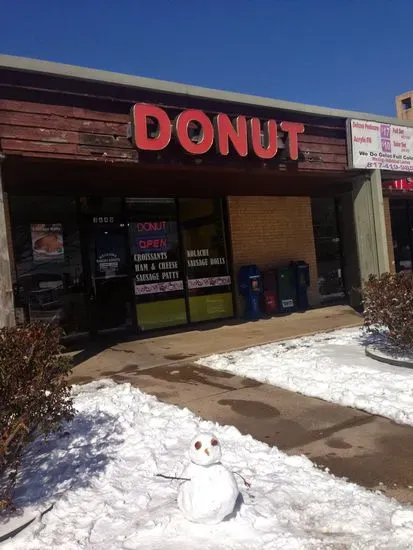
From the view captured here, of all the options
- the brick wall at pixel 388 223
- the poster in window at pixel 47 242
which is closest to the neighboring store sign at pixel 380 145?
the brick wall at pixel 388 223

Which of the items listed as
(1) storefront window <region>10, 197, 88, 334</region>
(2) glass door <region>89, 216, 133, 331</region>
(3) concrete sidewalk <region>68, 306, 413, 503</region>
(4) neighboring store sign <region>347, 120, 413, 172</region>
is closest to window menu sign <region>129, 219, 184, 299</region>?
(2) glass door <region>89, 216, 133, 331</region>

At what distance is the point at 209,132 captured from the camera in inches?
322

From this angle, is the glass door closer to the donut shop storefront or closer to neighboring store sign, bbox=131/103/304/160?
the donut shop storefront

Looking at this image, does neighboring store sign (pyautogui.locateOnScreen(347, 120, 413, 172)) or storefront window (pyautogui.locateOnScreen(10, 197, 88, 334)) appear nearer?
storefront window (pyautogui.locateOnScreen(10, 197, 88, 334))

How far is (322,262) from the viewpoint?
1432cm

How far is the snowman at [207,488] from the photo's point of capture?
3.11m

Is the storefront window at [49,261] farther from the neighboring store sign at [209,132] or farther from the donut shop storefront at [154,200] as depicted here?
the neighboring store sign at [209,132]

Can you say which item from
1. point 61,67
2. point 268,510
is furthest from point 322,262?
point 268,510

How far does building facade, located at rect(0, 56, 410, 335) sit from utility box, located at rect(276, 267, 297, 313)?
15.6 inches

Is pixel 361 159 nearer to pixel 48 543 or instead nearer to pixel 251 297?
pixel 251 297

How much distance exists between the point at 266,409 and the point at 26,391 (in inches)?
113

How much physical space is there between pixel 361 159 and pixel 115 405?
7.30 metres

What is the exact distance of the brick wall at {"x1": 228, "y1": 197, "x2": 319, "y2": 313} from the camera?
12445 millimetres

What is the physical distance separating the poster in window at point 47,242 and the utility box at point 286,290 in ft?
17.1
